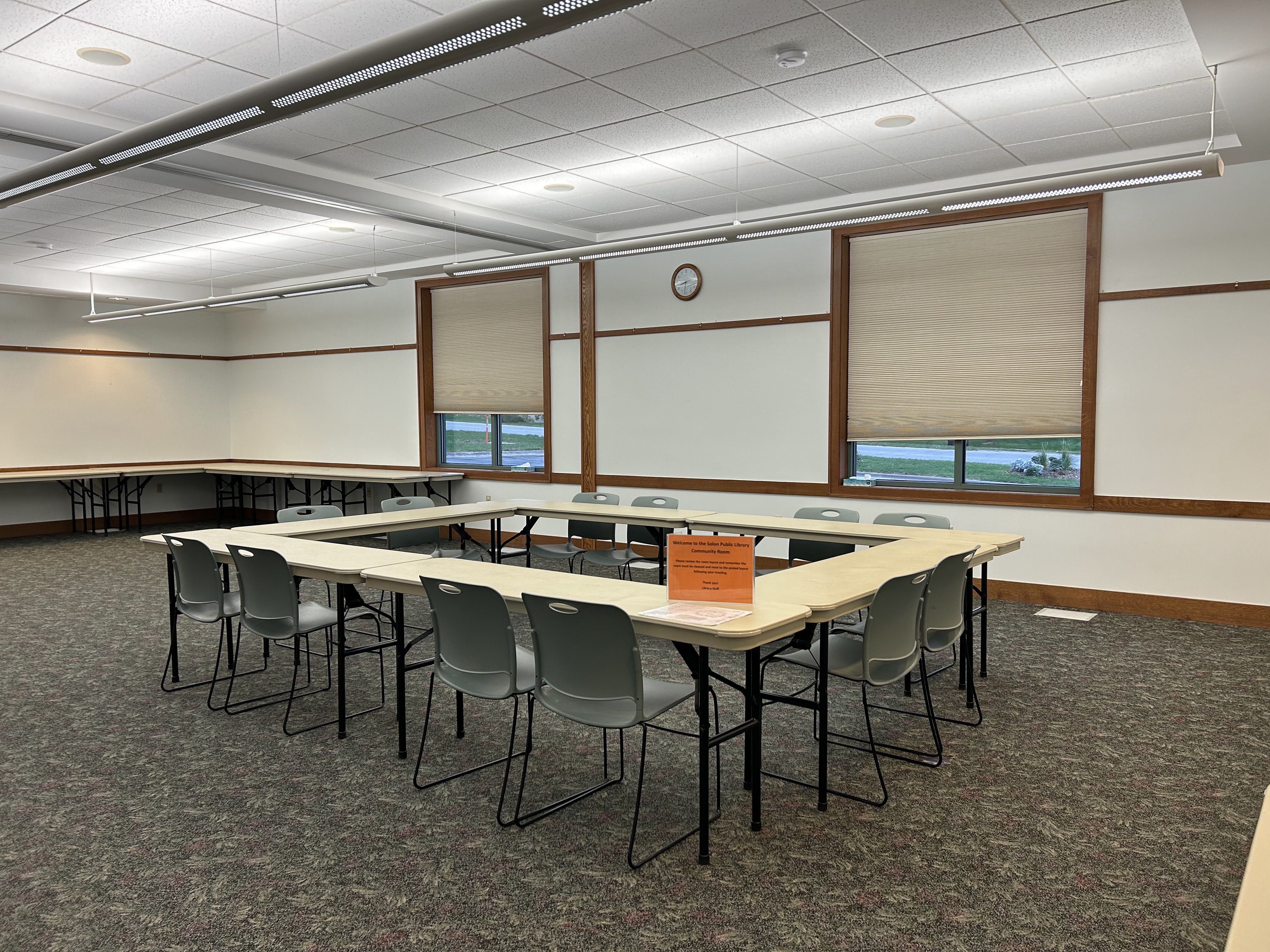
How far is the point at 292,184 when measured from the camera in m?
6.32

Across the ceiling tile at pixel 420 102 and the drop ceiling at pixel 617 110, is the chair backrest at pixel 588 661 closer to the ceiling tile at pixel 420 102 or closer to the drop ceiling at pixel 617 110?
the drop ceiling at pixel 617 110

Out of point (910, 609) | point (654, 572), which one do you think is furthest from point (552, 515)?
point (910, 609)

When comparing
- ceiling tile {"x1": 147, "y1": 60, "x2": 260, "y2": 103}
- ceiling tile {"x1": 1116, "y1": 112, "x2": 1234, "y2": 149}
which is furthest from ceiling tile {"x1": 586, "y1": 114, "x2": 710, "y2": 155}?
ceiling tile {"x1": 1116, "y1": 112, "x2": 1234, "y2": 149}

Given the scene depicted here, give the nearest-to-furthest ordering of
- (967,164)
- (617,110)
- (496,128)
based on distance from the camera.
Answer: (617,110) < (496,128) < (967,164)

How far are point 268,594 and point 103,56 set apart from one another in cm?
273

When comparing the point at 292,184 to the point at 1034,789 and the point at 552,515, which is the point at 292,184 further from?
the point at 1034,789

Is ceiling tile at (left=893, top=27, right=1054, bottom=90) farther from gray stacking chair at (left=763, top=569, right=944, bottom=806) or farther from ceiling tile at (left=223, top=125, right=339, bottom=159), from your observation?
ceiling tile at (left=223, top=125, right=339, bottom=159)

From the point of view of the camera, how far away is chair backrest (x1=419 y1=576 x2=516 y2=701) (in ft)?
10.4

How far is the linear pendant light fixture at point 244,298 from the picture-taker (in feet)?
26.6

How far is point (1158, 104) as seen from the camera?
5.18 metres

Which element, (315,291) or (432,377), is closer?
(315,291)

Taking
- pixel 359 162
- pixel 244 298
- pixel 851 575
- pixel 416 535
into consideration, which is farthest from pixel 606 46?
pixel 244 298

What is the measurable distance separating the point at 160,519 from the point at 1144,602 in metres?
11.6

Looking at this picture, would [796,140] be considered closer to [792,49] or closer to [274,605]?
[792,49]
